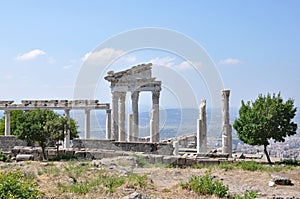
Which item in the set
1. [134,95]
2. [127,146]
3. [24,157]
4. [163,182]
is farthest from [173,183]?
[134,95]

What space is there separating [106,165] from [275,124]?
1024cm

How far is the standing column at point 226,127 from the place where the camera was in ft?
84.9

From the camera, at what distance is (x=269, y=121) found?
2214cm

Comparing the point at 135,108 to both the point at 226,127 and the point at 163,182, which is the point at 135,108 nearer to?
the point at 226,127

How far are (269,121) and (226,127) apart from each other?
4.20 m

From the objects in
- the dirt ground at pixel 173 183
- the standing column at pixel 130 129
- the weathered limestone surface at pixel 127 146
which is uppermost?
the standing column at pixel 130 129

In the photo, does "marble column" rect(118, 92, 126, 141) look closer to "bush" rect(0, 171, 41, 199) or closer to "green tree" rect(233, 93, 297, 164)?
"green tree" rect(233, 93, 297, 164)

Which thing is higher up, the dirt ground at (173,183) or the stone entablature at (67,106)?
the stone entablature at (67,106)

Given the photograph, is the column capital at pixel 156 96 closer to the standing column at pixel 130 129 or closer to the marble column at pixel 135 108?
the marble column at pixel 135 108

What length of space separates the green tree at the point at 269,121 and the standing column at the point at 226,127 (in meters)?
2.77

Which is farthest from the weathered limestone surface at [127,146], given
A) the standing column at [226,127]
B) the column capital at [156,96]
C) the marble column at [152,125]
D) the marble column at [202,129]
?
the column capital at [156,96]

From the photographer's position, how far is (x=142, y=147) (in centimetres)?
2514

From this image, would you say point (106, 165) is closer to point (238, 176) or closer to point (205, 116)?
point (238, 176)

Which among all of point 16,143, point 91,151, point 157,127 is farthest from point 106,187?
point 157,127
